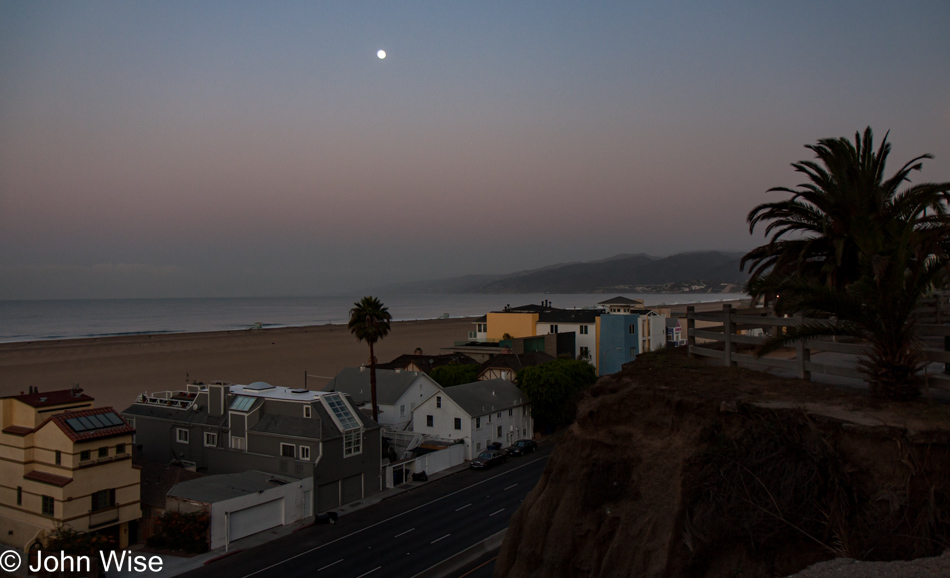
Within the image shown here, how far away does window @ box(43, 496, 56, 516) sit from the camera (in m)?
26.1

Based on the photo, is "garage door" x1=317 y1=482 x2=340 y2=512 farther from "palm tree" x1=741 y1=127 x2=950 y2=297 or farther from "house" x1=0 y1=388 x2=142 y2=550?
"palm tree" x1=741 y1=127 x2=950 y2=297

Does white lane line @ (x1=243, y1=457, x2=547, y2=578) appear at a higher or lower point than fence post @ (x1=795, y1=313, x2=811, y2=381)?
lower

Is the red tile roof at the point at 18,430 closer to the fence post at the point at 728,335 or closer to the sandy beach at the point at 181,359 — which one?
the sandy beach at the point at 181,359

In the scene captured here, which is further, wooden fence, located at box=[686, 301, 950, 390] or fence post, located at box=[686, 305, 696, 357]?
fence post, located at box=[686, 305, 696, 357]

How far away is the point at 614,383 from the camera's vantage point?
43.5 feet

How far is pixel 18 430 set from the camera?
28078 mm

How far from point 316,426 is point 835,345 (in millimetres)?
27841

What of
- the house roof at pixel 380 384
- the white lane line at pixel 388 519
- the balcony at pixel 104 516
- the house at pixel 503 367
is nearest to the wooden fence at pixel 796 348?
the white lane line at pixel 388 519

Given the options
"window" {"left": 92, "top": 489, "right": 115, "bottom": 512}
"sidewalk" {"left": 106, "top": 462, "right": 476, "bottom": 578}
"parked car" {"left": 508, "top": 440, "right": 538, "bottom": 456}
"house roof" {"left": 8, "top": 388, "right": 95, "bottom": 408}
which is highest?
"house roof" {"left": 8, "top": 388, "right": 95, "bottom": 408}

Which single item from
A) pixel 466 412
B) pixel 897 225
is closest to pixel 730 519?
pixel 897 225

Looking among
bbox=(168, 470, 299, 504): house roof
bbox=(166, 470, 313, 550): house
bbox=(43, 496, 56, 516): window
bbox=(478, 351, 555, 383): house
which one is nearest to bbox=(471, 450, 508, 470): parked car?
bbox=(478, 351, 555, 383): house

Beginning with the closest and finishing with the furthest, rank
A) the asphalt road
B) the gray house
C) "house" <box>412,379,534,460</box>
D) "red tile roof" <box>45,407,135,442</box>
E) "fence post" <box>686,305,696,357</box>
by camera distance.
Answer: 1. "fence post" <box>686,305,696,357</box>
2. the asphalt road
3. "red tile roof" <box>45,407,135,442</box>
4. the gray house
5. "house" <box>412,379,534,460</box>

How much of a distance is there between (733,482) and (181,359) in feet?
316

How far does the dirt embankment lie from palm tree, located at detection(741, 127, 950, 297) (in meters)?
7.68
